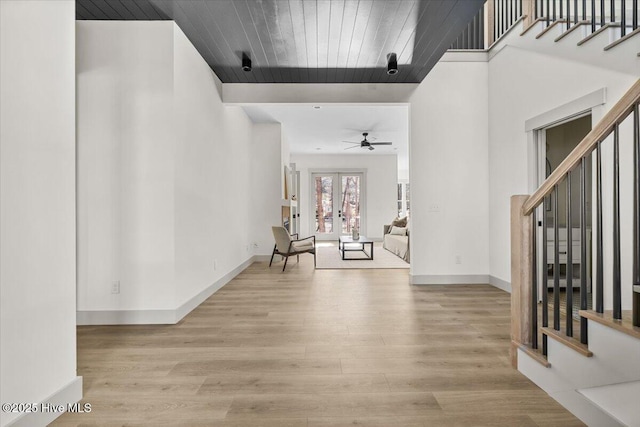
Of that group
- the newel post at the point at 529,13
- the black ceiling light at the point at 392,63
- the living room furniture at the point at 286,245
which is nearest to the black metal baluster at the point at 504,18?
the newel post at the point at 529,13

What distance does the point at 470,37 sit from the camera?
5164 mm

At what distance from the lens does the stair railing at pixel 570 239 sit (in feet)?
4.82

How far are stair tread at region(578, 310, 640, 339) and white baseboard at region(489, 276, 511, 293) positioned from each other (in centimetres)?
236

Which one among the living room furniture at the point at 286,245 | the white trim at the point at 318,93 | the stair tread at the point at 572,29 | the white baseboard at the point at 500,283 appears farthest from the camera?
the living room furniture at the point at 286,245

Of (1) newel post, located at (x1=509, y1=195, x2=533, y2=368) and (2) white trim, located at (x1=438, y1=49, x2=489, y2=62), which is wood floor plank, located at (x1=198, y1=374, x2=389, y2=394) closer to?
(1) newel post, located at (x1=509, y1=195, x2=533, y2=368)

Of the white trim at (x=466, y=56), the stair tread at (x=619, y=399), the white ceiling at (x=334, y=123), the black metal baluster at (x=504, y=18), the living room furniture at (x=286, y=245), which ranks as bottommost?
the stair tread at (x=619, y=399)

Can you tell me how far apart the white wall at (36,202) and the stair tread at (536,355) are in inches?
100

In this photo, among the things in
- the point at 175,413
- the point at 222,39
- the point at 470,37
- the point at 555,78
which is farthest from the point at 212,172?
the point at 470,37

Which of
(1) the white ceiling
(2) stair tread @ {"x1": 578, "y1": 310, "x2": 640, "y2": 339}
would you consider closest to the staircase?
(2) stair tread @ {"x1": 578, "y1": 310, "x2": 640, "y2": 339}

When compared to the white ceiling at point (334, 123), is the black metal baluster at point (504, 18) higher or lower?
higher

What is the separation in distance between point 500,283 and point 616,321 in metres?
2.76

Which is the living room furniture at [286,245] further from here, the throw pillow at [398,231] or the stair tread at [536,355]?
the stair tread at [536,355]

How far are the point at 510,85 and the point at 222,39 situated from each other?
3.33 metres

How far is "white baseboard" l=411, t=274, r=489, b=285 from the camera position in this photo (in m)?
4.37
